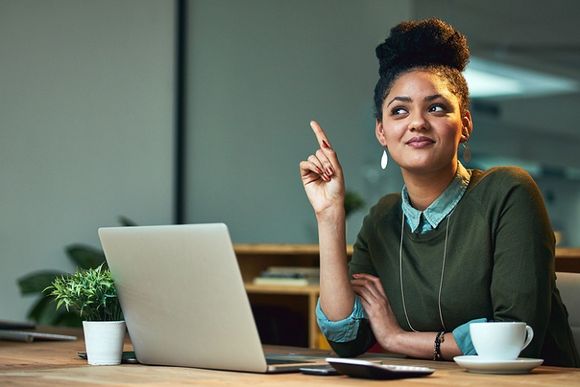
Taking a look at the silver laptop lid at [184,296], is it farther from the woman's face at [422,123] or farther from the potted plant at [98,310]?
the woman's face at [422,123]

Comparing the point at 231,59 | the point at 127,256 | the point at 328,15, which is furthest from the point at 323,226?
the point at 231,59

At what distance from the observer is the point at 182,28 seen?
569 centimetres

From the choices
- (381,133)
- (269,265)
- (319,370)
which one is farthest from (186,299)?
(269,265)

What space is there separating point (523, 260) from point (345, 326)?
39cm

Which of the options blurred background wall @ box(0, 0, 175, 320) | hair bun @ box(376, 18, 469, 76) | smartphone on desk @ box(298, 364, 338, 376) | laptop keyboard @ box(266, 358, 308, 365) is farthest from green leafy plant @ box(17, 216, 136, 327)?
smartphone on desk @ box(298, 364, 338, 376)

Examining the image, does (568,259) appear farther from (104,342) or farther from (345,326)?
(104,342)

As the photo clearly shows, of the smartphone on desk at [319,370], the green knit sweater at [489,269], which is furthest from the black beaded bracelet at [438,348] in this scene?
the smartphone on desk at [319,370]

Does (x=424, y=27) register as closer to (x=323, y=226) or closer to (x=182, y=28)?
(x=323, y=226)

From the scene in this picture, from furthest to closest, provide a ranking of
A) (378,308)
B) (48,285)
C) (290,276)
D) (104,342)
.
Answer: (48,285) < (290,276) < (378,308) < (104,342)

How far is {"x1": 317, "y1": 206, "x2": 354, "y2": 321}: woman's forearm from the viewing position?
7.03 feet

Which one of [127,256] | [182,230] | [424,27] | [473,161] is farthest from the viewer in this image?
[473,161]

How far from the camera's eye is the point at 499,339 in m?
1.66

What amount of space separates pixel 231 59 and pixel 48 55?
37.9 inches

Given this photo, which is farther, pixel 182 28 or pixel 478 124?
pixel 182 28
